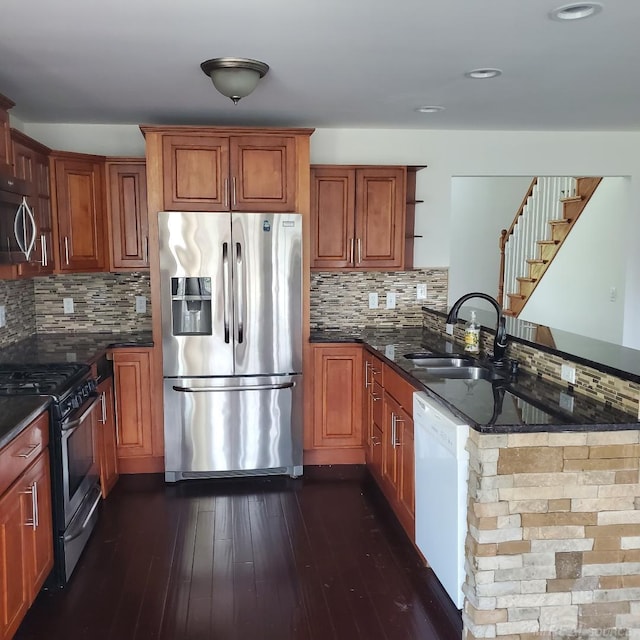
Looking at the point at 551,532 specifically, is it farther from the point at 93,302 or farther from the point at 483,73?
the point at 93,302

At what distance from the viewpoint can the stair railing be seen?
6281 mm

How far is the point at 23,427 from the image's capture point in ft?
7.44

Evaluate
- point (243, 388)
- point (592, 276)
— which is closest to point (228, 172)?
point (243, 388)

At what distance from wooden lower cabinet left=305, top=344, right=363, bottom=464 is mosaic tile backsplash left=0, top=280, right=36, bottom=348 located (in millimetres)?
1967

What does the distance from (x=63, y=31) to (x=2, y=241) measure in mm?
1005

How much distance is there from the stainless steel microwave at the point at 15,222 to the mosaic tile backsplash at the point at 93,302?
1.05 meters

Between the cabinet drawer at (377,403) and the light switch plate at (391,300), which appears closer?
the cabinet drawer at (377,403)

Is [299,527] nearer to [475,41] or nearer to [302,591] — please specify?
[302,591]

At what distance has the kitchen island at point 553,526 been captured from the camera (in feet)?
7.03

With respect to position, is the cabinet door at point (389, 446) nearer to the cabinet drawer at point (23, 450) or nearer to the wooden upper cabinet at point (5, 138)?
the cabinet drawer at point (23, 450)

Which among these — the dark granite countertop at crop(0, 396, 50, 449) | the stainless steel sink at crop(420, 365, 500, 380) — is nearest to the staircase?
the stainless steel sink at crop(420, 365, 500, 380)

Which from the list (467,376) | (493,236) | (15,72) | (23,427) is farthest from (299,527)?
(493,236)

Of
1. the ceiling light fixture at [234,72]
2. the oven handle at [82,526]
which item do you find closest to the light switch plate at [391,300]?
the ceiling light fixture at [234,72]

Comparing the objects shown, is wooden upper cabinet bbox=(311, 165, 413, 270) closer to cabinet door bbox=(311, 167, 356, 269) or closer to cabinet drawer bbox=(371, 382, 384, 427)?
cabinet door bbox=(311, 167, 356, 269)
